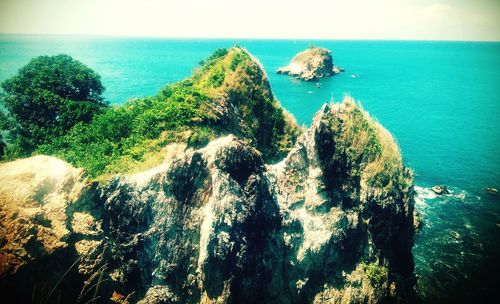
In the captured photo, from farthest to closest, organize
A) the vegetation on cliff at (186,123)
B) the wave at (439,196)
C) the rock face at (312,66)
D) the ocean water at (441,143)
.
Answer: the rock face at (312,66)
the wave at (439,196)
the ocean water at (441,143)
the vegetation on cliff at (186,123)

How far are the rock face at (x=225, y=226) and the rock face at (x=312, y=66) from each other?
111m

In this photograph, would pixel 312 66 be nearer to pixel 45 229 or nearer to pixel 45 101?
pixel 45 101

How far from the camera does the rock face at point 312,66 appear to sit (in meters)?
133

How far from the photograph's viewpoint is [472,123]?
265ft

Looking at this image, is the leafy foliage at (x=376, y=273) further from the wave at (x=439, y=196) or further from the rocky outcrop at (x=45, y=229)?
the wave at (x=439, y=196)

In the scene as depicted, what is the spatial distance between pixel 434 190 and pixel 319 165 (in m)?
37.6

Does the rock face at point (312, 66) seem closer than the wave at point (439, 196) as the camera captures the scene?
No

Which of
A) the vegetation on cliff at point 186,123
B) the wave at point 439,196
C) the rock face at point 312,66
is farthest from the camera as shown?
the rock face at point 312,66

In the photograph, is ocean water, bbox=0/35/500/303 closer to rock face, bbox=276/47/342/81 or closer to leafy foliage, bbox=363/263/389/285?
rock face, bbox=276/47/342/81

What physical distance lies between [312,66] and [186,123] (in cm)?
12415

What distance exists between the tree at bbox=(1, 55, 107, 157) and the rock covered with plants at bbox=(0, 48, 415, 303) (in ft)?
19.9

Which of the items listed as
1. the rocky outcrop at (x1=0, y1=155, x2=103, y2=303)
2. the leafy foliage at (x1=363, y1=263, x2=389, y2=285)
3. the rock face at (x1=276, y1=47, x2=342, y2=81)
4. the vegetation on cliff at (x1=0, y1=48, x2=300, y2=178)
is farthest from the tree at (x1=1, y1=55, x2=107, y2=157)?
the rock face at (x1=276, y1=47, x2=342, y2=81)

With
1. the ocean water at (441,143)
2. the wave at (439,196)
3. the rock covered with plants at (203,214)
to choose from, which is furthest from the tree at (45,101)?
the wave at (439,196)

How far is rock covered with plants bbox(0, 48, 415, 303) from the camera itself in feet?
54.4
